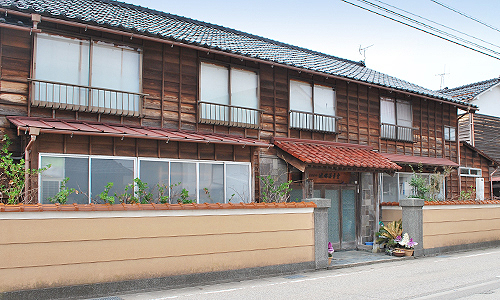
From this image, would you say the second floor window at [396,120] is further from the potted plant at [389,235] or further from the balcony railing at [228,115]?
the balcony railing at [228,115]

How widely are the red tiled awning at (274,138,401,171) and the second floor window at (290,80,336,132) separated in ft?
1.99

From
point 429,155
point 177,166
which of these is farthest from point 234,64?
point 429,155

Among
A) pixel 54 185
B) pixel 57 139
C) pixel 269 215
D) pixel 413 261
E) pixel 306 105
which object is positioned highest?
pixel 306 105

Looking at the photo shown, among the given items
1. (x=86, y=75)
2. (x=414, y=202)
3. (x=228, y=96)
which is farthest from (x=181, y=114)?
(x=414, y=202)

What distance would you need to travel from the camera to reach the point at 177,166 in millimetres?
12219

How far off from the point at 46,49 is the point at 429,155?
15.7 metres

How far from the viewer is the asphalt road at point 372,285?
27.9ft

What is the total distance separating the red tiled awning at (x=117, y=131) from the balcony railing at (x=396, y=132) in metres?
7.41

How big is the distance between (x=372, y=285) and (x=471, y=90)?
22198mm

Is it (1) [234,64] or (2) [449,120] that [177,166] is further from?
(2) [449,120]

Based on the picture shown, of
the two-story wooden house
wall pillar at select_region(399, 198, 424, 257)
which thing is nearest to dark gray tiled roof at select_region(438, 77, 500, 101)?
the two-story wooden house

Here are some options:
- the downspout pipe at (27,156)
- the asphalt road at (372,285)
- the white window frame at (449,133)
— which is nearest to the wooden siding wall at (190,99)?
the downspout pipe at (27,156)

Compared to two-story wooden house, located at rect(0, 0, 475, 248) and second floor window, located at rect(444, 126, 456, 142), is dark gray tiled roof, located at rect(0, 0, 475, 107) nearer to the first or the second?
two-story wooden house, located at rect(0, 0, 475, 248)

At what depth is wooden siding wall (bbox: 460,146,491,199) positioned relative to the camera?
21781 mm
